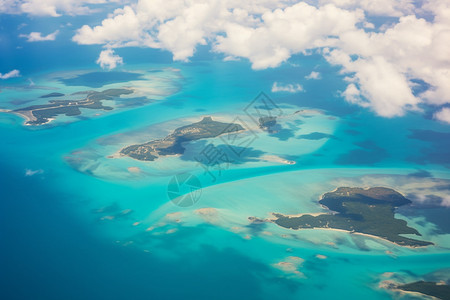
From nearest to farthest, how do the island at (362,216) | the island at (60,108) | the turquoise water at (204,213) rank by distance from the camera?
the turquoise water at (204,213)
the island at (362,216)
the island at (60,108)

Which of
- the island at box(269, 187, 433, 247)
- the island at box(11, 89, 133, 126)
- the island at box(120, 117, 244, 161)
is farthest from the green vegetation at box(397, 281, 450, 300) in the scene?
the island at box(11, 89, 133, 126)

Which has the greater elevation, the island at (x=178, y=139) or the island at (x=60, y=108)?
the island at (x=60, y=108)

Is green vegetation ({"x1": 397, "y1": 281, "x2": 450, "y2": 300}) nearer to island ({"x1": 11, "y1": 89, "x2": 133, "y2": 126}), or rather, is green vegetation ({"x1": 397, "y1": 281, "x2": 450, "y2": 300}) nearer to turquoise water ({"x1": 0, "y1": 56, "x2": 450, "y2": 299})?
turquoise water ({"x1": 0, "y1": 56, "x2": 450, "y2": 299})

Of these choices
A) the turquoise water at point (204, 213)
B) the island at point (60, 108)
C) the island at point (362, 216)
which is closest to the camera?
the turquoise water at point (204, 213)

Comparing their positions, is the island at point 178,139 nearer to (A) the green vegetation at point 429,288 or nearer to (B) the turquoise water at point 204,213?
(B) the turquoise water at point 204,213

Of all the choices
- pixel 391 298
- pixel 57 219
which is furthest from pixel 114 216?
pixel 391 298

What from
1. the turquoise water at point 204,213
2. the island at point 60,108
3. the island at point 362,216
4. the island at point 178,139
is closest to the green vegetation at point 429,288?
the turquoise water at point 204,213

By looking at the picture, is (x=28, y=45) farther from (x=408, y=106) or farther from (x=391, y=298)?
(x=391, y=298)
